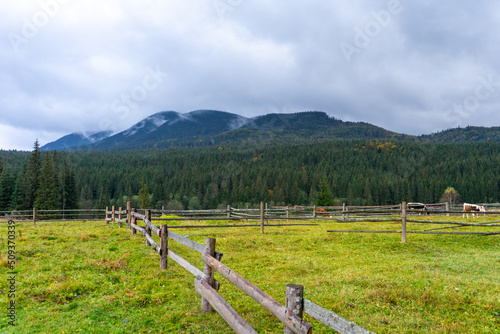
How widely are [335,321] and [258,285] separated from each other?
5464 millimetres

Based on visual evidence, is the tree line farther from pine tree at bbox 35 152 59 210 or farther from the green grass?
the green grass

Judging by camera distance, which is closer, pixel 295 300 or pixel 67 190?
pixel 295 300

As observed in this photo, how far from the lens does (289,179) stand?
128 metres

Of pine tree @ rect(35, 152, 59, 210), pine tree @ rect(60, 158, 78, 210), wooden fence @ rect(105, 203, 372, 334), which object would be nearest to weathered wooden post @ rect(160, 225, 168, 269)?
wooden fence @ rect(105, 203, 372, 334)

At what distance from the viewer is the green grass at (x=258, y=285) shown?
219 inches

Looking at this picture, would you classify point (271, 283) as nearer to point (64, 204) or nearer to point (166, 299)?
point (166, 299)

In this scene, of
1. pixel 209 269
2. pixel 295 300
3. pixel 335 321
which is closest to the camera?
pixel 335 321

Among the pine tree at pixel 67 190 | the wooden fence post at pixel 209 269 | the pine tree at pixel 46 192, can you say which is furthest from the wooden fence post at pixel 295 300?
the pine tree at pixel 67 190

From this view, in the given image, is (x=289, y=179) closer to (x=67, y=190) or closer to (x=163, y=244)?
(x=67, y=190)

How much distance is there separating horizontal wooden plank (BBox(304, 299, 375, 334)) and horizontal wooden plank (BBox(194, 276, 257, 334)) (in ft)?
3.17

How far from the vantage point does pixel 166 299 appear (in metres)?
6.88

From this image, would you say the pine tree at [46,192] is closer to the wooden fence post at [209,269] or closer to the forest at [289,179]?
the forest at [289,179]

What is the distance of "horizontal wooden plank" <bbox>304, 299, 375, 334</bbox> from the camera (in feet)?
8.54

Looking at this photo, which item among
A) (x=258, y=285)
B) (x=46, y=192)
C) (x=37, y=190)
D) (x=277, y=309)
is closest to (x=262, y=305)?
(x=277, y=309)
